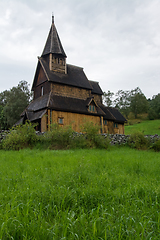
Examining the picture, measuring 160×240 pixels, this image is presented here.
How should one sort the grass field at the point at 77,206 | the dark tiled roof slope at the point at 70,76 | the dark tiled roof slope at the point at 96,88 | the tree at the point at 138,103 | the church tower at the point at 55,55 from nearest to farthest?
the grass field at the point at 77,206 < the dark tiled roof slope at the point at 70,76 < the church tower at the point at 55,55 < the dark tiled roof slope at the point at 96,88 < the tree at the point at 138,103

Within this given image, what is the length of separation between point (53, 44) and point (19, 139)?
1761 centimetres

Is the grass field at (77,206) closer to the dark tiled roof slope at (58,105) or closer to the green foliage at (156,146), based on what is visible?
the green foliage at (156,146)

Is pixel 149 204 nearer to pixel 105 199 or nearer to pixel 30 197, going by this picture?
pixel 105 199

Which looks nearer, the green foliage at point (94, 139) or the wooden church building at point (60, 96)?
the green foliage at point (94, 139)

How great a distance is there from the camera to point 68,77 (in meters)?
26.6

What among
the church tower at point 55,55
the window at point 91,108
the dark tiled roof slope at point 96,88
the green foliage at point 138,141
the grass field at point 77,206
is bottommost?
the grass field at point 77,206

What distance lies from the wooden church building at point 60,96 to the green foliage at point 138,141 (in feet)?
21.2

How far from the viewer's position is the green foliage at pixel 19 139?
14.0 meters

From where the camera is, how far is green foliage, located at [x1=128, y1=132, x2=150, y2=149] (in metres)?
16.9

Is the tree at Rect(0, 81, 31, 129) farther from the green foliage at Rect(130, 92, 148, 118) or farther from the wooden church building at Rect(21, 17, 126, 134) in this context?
the green foliage at Rect(130, 92, 148, 118)

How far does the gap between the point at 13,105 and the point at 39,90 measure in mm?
14416

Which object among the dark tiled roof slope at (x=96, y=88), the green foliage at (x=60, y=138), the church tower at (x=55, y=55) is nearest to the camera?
the green foliage at (x=60, y=138)

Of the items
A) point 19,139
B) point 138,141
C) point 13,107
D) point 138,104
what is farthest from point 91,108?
point 138,104

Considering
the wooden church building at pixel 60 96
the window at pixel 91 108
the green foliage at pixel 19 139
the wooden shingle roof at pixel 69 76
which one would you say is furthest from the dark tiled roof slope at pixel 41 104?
the green foliage at pixel 19 139
